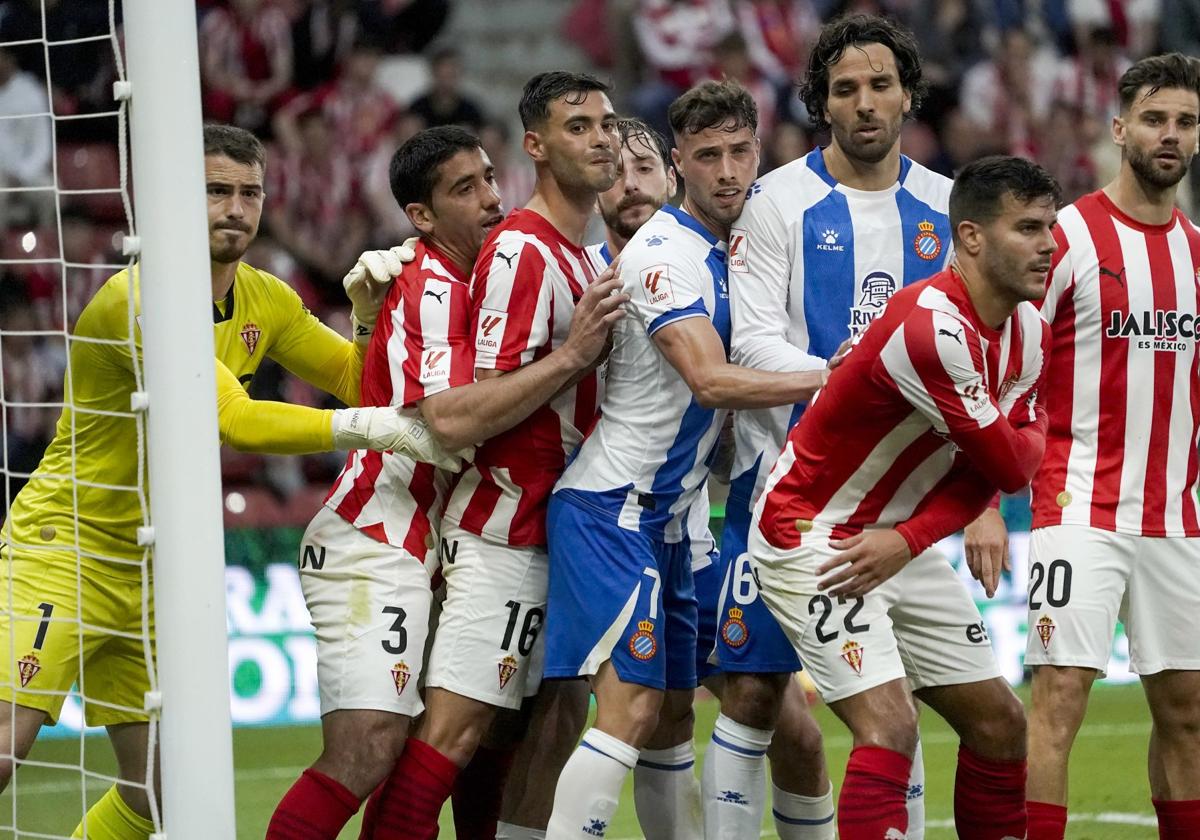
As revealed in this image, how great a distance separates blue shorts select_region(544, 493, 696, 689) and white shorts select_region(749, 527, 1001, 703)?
323mm

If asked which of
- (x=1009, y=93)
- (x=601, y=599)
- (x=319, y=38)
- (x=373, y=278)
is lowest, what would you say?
(x=601, y=599)

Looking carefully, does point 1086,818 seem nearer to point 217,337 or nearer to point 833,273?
point 833,273

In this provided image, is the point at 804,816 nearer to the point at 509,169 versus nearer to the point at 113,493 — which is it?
the point at 113,493

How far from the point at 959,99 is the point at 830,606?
9.32m

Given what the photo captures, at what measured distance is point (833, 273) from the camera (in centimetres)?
472

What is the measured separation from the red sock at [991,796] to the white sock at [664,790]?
1.00 m

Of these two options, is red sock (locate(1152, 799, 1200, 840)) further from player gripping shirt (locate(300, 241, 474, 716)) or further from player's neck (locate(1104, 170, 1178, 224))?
player gripping shirt (locate(300, 241, 474, 716))

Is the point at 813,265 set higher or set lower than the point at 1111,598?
higher

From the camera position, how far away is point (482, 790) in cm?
503

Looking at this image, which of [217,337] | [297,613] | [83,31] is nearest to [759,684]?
[217,337]

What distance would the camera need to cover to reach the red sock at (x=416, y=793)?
14.3ft

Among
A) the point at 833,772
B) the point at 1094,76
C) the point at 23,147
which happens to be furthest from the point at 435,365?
the point at 1094,76

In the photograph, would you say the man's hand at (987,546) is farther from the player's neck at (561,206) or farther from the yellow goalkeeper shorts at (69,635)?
the yellow goalkeeper shorts at (69,635)

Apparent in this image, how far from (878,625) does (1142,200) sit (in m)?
1.72
